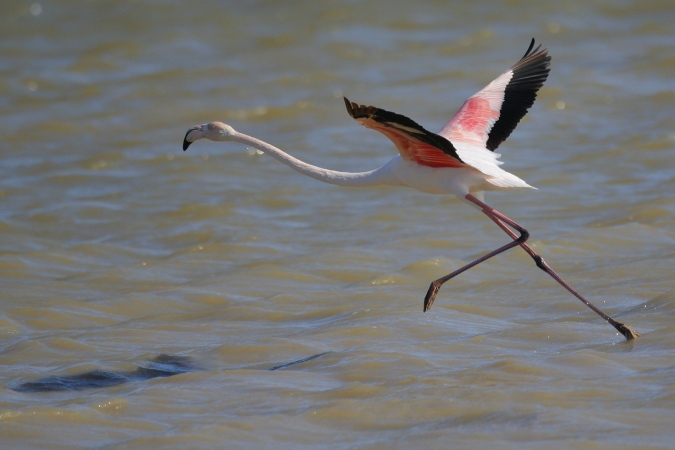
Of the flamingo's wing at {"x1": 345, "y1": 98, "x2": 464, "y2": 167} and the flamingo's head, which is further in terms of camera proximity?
the flamingo's head

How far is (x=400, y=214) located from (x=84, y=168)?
15.3ft

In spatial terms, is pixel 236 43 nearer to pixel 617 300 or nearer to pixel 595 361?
pixel 617 300

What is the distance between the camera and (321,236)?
10281 mm

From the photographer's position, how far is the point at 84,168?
43.2 ft

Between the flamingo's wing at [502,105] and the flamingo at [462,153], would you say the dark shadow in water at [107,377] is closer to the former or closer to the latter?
the flamingo at [462,153]

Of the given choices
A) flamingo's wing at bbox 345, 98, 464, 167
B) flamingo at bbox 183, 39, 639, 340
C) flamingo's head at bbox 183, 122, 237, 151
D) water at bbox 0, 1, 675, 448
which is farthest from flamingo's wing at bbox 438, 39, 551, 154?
flamingo's head at bbox 183, 122, 237, 151

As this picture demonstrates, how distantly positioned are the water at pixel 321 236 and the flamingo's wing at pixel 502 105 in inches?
52.1

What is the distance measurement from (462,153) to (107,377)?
2905 millimetres

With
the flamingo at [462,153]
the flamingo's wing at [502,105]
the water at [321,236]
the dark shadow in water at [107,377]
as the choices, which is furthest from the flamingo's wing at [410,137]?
the dark shadow in water at [107,377]

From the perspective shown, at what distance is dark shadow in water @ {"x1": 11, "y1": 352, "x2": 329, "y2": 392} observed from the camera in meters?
6.56

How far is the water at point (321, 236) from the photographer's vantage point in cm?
575

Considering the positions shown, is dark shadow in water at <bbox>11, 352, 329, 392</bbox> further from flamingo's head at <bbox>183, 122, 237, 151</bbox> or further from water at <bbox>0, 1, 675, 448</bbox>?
flamingo's head at <bbox>183, 122, 237, 151</bbox>

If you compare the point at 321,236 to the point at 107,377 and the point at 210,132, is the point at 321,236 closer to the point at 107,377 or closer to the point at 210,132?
the point at 210,132

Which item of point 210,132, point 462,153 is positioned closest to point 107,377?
point 210,132
